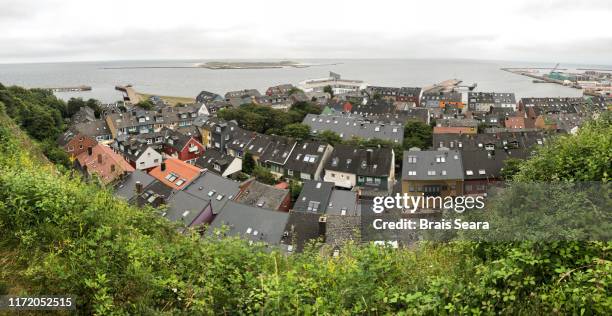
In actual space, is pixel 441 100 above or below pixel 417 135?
above

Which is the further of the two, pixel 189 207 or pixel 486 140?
pixel 486 140

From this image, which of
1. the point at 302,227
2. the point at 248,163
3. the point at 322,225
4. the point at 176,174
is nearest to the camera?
the point at 322,225

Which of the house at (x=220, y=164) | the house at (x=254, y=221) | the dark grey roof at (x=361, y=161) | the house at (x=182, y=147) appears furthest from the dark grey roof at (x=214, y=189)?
the house at (x=182, y=147)

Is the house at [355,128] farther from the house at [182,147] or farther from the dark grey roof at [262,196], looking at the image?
the dark grey roof at [262,196]

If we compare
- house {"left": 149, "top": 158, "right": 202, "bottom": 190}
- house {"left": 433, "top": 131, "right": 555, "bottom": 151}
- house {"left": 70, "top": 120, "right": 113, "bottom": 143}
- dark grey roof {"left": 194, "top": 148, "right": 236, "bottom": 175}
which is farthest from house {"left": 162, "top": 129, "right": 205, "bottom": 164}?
house {"left": 433, "top": 131, "right": 555, "bottom": 151}

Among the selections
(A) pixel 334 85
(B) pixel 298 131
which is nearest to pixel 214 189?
(B) pixel 298 131

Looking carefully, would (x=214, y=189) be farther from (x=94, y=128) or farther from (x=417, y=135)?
(x=94, y=128)
